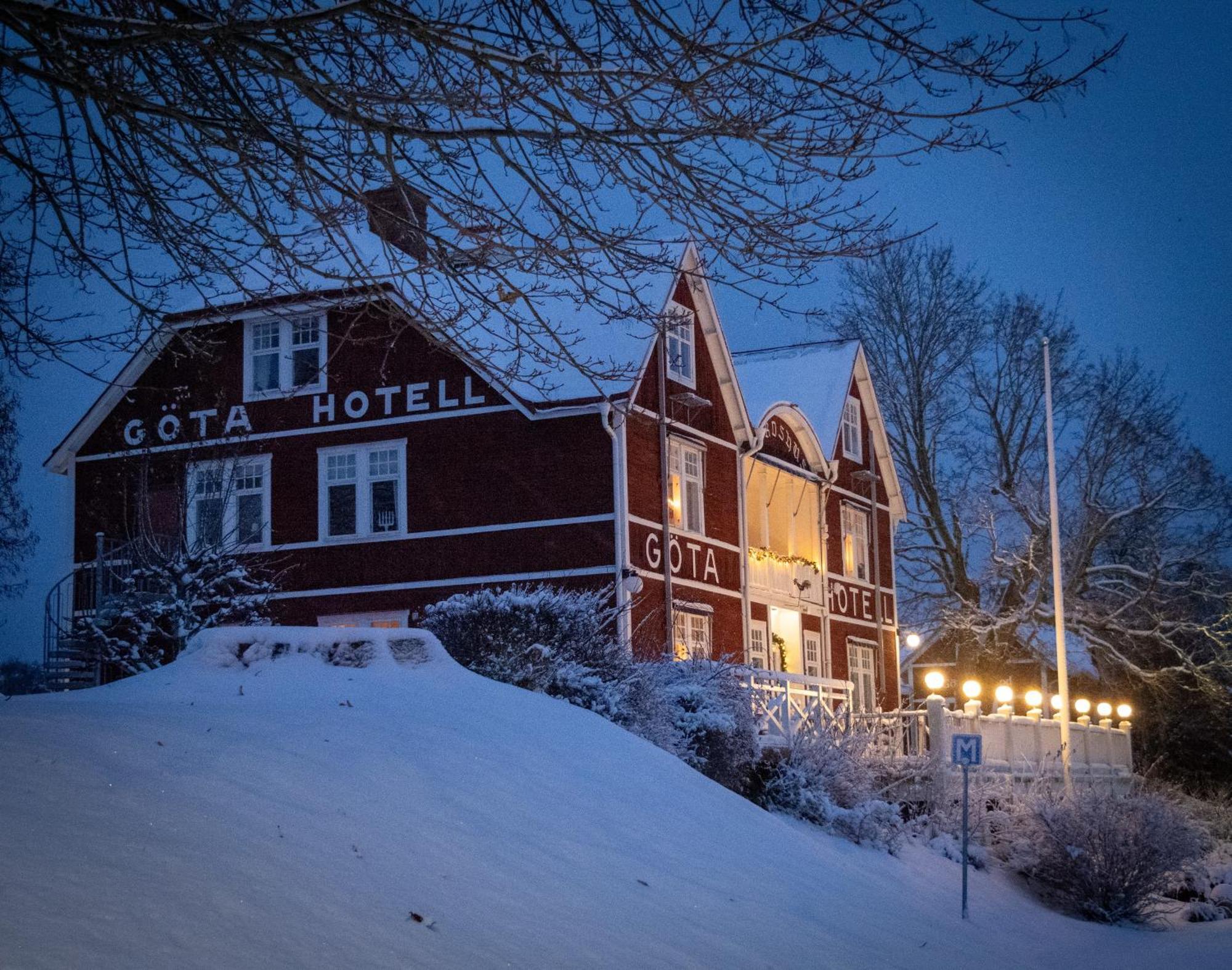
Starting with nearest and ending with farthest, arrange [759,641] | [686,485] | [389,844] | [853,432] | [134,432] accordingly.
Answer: [389,844], [686,485], [134,432], [759,641], [853,432]

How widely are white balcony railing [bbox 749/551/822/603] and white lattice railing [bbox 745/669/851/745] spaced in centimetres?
606

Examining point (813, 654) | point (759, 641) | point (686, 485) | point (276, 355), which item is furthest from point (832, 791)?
point (276, 355)

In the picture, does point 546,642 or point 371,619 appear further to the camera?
point 371,619

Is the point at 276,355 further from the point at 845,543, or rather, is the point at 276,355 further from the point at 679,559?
the point at 845,543

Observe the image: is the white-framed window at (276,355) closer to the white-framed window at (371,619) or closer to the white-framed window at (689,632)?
the white-framed window at (371,619)

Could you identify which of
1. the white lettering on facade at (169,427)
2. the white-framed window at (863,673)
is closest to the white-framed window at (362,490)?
the white lettering on facade at (169,427)

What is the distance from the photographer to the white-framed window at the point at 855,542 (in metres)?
38.7

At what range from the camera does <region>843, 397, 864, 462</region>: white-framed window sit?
3884cm

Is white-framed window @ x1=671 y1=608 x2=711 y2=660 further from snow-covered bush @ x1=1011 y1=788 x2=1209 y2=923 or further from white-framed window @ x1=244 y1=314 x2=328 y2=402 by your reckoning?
white-framed window @ x1=244 y1=314 x2=328 y2=402

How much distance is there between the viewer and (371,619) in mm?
29141

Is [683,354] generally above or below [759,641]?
above

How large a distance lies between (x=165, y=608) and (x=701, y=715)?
9126 millimetres

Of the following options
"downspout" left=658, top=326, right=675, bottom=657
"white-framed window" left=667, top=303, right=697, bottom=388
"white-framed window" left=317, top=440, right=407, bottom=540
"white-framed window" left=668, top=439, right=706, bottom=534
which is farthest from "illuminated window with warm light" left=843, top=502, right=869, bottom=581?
"white-framed window" left=317, top=440, right=407, bottom=540

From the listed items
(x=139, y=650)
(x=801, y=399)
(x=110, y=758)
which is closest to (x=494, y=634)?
(x=139, y=650)
